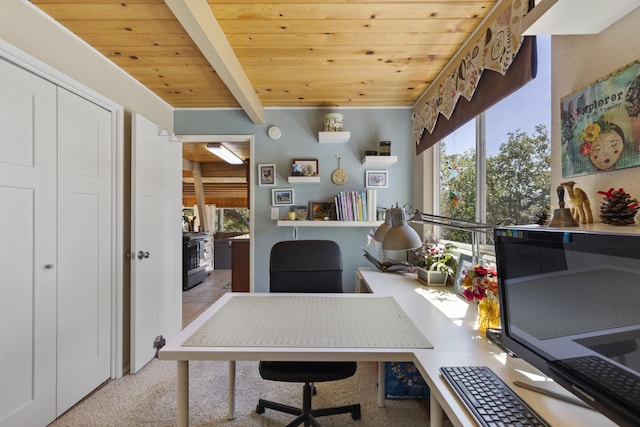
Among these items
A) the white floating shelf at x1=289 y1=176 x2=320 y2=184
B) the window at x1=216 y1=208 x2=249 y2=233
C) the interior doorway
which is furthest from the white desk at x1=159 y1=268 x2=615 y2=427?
the window at x1=216 y1=208 x2=249 y2=233

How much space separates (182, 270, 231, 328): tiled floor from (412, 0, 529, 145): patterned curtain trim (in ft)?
10.9

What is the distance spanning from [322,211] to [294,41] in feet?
5.12

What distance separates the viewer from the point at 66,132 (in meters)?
1.71

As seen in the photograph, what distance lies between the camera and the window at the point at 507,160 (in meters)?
1.37

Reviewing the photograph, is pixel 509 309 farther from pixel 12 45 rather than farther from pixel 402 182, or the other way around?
pixel 12 45

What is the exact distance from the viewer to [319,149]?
294 cm

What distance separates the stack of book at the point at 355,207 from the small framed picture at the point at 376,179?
0.15 meters

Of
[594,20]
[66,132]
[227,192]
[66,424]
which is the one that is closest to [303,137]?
[66,132]

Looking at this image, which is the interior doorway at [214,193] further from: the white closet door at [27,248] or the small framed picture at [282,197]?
the white closet door at [27,248]

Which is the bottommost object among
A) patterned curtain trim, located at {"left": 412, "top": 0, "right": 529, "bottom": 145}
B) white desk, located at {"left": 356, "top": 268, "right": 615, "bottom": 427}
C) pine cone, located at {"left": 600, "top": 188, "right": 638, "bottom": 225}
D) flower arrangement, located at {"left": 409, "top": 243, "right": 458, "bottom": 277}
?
white desk, located at {"left": 356, "top": 268, "right": 615, "bottom": 427}

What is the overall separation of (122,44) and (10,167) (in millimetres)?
1028

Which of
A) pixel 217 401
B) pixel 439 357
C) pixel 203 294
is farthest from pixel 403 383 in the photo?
pixel 203 294

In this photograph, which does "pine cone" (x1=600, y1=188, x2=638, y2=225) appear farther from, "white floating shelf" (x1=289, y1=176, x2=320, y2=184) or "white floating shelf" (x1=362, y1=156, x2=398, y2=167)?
"white floating shelf" (x1=289, y1=176, x2=320, y2=184)

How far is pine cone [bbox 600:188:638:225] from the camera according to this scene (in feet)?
2.72
